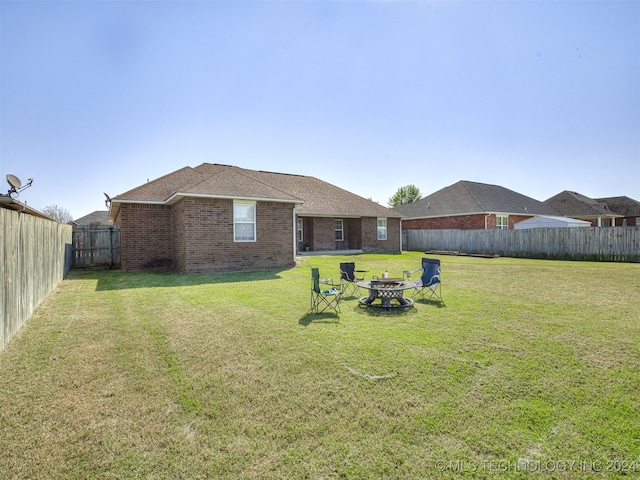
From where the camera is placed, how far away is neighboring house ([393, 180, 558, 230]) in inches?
1094

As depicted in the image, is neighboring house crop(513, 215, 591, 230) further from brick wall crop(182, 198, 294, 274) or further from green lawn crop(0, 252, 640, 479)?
green lawn crop(0, 252, 640, 479)

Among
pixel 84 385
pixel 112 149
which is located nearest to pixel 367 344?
pixel 84 385

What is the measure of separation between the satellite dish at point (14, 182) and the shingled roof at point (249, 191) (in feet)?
10.2

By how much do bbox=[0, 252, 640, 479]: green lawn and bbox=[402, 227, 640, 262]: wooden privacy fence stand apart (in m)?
15.7

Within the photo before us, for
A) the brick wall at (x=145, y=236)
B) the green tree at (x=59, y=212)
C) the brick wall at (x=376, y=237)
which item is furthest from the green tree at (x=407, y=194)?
the green tree at (x=59, y=212)

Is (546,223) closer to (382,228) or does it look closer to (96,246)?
(382,228)

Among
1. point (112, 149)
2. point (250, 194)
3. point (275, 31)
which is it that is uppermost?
point (275, 31)

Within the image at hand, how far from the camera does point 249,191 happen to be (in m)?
13.8

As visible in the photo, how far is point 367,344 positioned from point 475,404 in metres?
1.84

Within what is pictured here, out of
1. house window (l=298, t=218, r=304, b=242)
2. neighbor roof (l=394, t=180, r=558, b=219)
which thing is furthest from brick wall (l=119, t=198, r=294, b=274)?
neighbor roof (l=394, t=180, r=558, b=219)

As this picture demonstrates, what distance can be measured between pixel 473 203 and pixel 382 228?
991 cm

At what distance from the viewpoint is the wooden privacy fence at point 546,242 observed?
59.3ft

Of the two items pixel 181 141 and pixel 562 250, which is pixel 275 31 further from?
pixel 562 250

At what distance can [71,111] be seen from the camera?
13.0 metres
